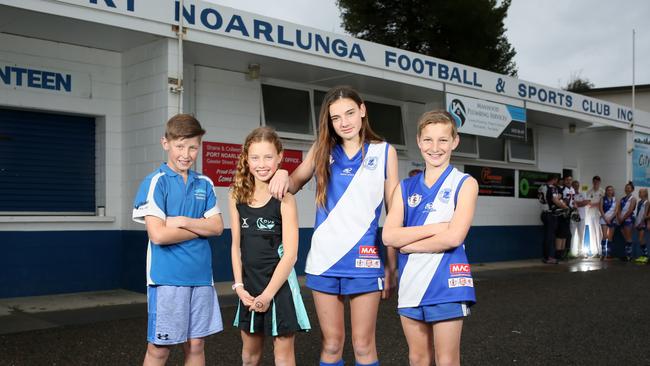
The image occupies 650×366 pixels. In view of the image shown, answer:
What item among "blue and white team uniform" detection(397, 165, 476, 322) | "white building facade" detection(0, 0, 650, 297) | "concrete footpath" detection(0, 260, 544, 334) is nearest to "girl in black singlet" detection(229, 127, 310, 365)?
"blue and white team uniform" detection(397, 165, 476, 322)

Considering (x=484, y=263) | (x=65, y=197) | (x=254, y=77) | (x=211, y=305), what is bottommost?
(x=484, y=263)

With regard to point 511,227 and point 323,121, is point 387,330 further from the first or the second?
point 511,227

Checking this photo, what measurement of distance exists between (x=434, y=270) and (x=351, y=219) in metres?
0.51

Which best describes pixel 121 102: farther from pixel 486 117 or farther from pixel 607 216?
pixel 607 216

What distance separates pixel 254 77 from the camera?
996 cm

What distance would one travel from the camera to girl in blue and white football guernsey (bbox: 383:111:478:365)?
10.5 feet

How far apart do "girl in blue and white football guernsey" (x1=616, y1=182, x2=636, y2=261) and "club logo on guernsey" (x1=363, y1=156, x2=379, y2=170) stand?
13747mm

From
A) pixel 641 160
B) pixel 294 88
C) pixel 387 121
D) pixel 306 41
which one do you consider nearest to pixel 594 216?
pixel 641 160

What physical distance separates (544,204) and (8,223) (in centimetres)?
1068

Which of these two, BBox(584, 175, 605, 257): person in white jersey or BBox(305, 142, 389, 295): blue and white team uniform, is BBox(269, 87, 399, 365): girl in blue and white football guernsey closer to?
BBox(305, 142, 389, 295): blue and white team uniform

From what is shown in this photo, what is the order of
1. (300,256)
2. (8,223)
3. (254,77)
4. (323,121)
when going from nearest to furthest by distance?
(323,121) < (8,223) < (254,77) < (300,256)

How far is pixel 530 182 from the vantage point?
50.6 ft

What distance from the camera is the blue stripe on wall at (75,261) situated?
8.05m

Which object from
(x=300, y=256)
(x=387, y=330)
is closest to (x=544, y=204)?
(x=300, y=256)
